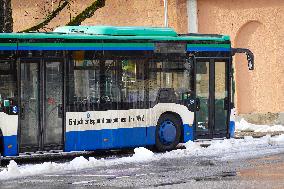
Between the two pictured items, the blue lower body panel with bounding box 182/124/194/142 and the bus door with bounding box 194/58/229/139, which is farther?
the bus door with bounding box 194/58/229/139

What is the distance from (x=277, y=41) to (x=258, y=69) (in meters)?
1.22

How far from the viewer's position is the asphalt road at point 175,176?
561 inches

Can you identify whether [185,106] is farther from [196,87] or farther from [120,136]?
[120,136]

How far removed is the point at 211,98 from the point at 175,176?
6.81 meters

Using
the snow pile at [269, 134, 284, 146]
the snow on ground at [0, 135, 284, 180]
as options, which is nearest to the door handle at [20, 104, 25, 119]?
the snow on ground at [0, 135, 284, 180]

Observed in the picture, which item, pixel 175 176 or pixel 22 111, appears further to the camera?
pixel 22 111

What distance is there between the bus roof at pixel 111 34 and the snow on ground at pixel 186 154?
2550 millimetres

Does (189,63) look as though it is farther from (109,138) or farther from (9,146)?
(9,146)

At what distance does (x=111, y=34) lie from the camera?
20469 millimetres

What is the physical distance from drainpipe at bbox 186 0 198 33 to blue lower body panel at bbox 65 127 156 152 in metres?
12.4

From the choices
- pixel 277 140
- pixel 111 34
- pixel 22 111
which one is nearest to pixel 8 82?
pixel 22 111

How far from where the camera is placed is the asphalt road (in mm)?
Result: 14242

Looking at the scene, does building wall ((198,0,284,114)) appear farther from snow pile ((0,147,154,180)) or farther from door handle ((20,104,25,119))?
door handle ((20,104,25,119))

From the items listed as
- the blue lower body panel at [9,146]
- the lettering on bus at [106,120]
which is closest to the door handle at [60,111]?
the lettering on bus at [106,120]
